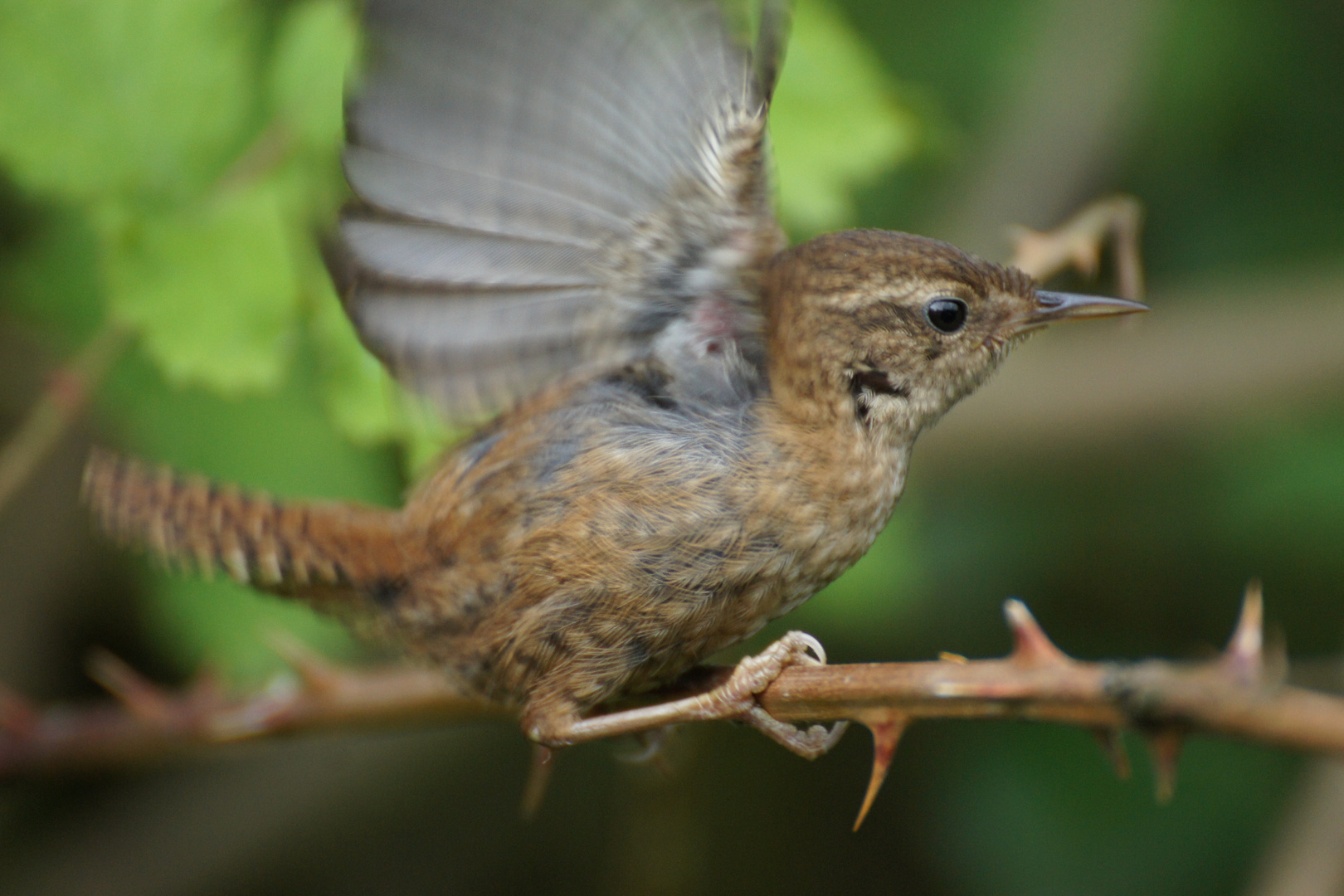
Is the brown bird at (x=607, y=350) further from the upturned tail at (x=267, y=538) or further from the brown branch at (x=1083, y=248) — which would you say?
the brown branch at (x=1083, y=248)

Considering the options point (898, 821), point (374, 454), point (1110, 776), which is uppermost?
point (374, 454)

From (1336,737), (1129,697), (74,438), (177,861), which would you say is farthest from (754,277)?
(177,861)

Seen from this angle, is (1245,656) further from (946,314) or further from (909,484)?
(909,484)

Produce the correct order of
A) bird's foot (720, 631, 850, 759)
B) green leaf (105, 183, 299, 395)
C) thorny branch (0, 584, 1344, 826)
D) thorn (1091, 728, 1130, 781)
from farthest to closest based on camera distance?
green leaf (105, 183, 299, 395), bird's foot (720, 631, 850, 759), thorn (1091, 728, 1130, 781), thorny branch (0, 584, 1344, 826)

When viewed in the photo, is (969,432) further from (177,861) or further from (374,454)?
(177,861)

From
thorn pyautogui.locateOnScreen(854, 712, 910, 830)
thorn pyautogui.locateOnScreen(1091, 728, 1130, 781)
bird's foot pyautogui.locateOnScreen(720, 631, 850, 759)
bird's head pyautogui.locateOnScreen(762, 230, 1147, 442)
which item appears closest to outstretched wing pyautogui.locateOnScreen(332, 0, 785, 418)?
bird's head pyautogui.locateOnScreen(762, 230, 1147, 442)

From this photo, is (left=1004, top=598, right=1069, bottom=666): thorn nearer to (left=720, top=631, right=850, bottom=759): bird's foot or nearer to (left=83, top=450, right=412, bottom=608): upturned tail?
(left=720, top=631, right=850, bottom=759): bird's foot
